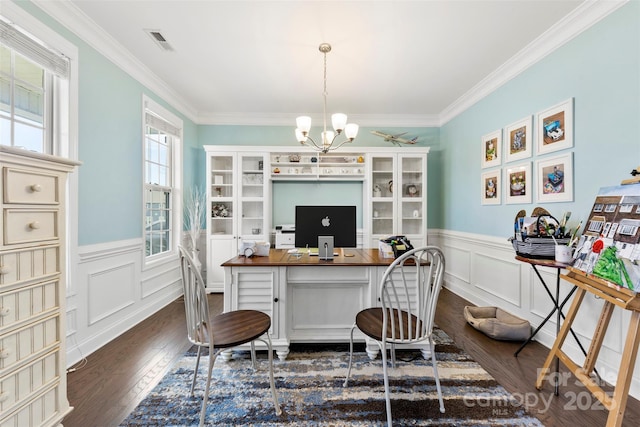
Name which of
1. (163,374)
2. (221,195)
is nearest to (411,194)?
(221,195)

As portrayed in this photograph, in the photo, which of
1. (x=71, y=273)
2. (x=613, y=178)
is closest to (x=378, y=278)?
(x=613, y=178)

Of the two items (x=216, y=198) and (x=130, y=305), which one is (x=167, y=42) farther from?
(x=130, y=305)

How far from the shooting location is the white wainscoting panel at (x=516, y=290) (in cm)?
178

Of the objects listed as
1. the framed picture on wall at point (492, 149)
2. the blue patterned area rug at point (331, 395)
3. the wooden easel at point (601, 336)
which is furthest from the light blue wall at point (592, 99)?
the blue patterned area rug at point (331, 395)

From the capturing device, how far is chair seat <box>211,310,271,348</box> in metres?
1.46

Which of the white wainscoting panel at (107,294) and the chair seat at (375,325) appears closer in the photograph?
the chair seat at (375,325)

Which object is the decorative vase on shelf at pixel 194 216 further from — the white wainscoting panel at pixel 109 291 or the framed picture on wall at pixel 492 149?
the framed picture on wall at pixel 492 149

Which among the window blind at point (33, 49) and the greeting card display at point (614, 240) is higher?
the window blind at point (33, 49)

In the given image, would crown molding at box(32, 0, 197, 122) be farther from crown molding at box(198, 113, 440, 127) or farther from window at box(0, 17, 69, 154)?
crown molding at box(198, 113, 440, 127)

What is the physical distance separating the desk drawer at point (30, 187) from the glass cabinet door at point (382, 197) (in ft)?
11.7

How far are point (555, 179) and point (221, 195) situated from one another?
4.07 meters

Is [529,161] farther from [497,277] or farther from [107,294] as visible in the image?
[107,294]

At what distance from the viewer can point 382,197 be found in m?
4.18

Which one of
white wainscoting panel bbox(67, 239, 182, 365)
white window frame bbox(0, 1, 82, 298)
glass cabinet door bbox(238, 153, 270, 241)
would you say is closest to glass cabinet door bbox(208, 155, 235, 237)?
glass cabinet door bbox(238, 153, 270, 241)
